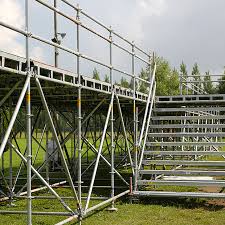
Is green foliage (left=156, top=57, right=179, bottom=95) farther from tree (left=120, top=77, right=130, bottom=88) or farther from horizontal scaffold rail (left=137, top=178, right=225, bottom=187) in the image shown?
horizontal scaffold rail (left=137, top=178, right=225, bottom=187)

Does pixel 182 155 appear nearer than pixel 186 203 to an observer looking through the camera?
No

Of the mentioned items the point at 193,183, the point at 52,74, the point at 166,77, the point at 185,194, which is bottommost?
the point at 185,194

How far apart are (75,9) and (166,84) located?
43907 mm

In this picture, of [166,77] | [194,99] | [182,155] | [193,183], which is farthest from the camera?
[166,77]

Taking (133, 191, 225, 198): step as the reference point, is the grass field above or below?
below

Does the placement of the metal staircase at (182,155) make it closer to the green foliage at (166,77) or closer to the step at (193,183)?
the step at (193,183)

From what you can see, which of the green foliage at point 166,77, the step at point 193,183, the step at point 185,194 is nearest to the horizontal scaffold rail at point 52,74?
the step at point 193,183

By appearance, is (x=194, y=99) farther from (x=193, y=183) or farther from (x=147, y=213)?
(x=147, y=213)

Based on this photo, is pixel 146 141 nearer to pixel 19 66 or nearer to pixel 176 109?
pixel 176 109

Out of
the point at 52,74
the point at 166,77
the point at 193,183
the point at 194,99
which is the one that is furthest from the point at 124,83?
the point at 166,77

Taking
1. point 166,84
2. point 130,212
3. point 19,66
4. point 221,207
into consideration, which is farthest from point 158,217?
point 166,84

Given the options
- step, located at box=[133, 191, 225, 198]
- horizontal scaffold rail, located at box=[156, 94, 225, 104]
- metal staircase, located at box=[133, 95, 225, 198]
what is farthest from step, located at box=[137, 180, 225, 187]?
horizontal scaffold rail, located at box=[156, 94, 225, 104]

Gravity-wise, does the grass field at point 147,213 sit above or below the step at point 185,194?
below

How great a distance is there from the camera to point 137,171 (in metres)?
12.9
